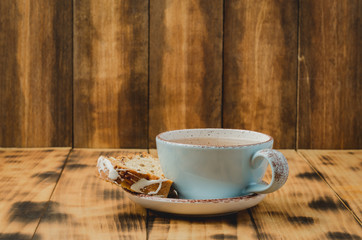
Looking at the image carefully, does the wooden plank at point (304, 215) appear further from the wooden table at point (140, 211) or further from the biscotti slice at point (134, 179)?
the biscotti slice at point (134, 179)

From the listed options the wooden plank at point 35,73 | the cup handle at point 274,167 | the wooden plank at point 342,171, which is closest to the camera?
the cup handle at point 274,167

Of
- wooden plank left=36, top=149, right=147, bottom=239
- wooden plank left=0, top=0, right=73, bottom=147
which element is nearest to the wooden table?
wooden plank left=36, top=149, right=147, bottom=239

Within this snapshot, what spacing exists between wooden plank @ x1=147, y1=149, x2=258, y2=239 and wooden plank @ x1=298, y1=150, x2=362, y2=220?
174mm

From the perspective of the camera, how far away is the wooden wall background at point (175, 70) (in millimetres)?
1067

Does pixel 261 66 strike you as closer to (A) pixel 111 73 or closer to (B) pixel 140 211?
(A) pixel 111 73

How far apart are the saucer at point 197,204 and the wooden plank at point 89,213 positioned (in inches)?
1.4

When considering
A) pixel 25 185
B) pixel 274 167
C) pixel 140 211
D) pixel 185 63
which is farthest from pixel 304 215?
pixel 185 63

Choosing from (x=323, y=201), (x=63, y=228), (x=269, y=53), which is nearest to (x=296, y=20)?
(x=269, y=53)

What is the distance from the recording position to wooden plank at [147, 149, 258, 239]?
20.6 inches

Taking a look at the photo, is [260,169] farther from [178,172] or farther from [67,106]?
[67,106]

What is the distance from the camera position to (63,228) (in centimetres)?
55

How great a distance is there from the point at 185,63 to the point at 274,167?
1.97ft

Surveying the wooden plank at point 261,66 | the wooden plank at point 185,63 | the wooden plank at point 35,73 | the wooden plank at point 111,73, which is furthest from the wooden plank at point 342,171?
the wooden plank at point 35,73

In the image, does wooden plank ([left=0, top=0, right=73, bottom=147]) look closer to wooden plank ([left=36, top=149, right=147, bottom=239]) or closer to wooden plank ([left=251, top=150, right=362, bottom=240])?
wooden plank ([left=36, top=149, right=147, bottom=239])
